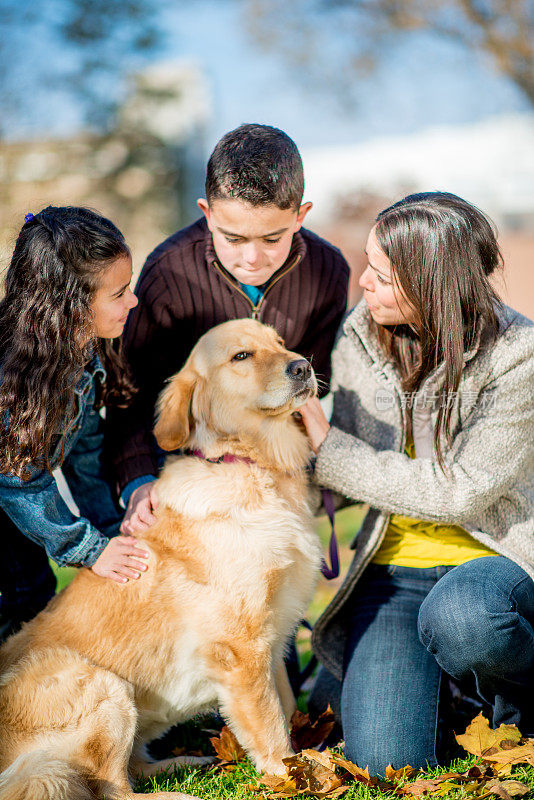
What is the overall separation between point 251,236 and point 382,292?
1.84 feet

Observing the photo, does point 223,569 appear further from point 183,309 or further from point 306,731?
point 183,309

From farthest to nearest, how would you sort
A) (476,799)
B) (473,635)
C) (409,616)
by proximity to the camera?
(409,616) < (473,635) < (476,799)

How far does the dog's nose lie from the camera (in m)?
2.63

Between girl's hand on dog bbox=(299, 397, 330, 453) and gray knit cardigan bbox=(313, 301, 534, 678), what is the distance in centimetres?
5

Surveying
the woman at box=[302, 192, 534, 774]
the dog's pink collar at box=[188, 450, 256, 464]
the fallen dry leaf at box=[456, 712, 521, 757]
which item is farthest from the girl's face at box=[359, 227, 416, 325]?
the fallen dry leaf at box=[456, 712, 521, 757]

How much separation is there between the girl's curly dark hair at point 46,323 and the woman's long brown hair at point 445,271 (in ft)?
3.56

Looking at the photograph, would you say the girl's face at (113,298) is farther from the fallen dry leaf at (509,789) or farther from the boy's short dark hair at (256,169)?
the fallen dry leaf at (509,789)

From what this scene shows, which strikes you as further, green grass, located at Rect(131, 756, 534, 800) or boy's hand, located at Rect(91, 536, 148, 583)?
boy's hand, located at Rect(91, 536, 148, 583)

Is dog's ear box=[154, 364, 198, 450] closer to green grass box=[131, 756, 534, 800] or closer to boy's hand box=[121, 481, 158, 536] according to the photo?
boy's hand box=[121, 481, 158, 536]

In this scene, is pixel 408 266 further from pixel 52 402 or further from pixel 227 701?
pixel 227 701

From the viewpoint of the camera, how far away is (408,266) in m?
2.66

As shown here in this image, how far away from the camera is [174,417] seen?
107 inches

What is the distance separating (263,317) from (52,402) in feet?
3.52

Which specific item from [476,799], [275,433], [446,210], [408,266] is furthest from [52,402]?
[476,799]
